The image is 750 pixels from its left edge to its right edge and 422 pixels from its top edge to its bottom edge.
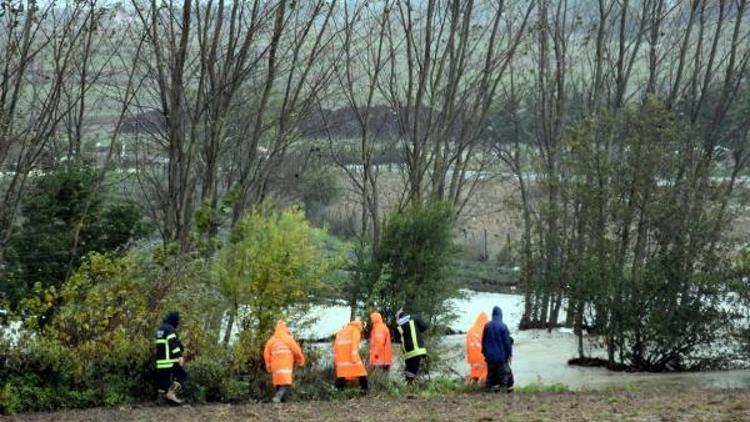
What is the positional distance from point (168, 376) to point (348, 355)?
3023 millimetres

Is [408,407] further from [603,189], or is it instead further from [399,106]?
[399,106]

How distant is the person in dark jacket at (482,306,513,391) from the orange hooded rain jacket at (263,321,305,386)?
3.16m

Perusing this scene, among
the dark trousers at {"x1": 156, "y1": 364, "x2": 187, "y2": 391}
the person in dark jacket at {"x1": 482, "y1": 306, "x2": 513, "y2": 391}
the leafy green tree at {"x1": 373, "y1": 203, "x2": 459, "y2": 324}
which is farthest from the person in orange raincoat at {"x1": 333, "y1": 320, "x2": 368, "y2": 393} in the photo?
the leafy green tree at {"x1": 373, "y1": 203, "x2": 459, "y2": 324}

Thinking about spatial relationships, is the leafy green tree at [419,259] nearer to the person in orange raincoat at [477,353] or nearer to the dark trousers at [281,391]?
the person in orange raincoat at [477,353]

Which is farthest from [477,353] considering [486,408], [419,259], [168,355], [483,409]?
[168,355]

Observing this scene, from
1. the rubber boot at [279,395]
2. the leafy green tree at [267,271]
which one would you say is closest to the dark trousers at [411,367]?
the leafy green tree at [267,271]

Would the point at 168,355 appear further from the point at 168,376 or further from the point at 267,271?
the point at 267,271

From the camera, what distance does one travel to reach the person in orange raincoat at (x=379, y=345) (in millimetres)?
18781

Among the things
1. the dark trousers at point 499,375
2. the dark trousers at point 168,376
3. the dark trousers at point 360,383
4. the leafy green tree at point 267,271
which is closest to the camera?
the dark trousers at point 168,376

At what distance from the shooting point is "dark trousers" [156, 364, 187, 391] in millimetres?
17156

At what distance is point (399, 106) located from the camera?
33219 millimetres

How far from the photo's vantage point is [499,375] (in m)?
18.2

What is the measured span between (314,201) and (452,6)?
3062 centimetres

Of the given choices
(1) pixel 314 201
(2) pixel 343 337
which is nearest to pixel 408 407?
(2) pixel 343 337
